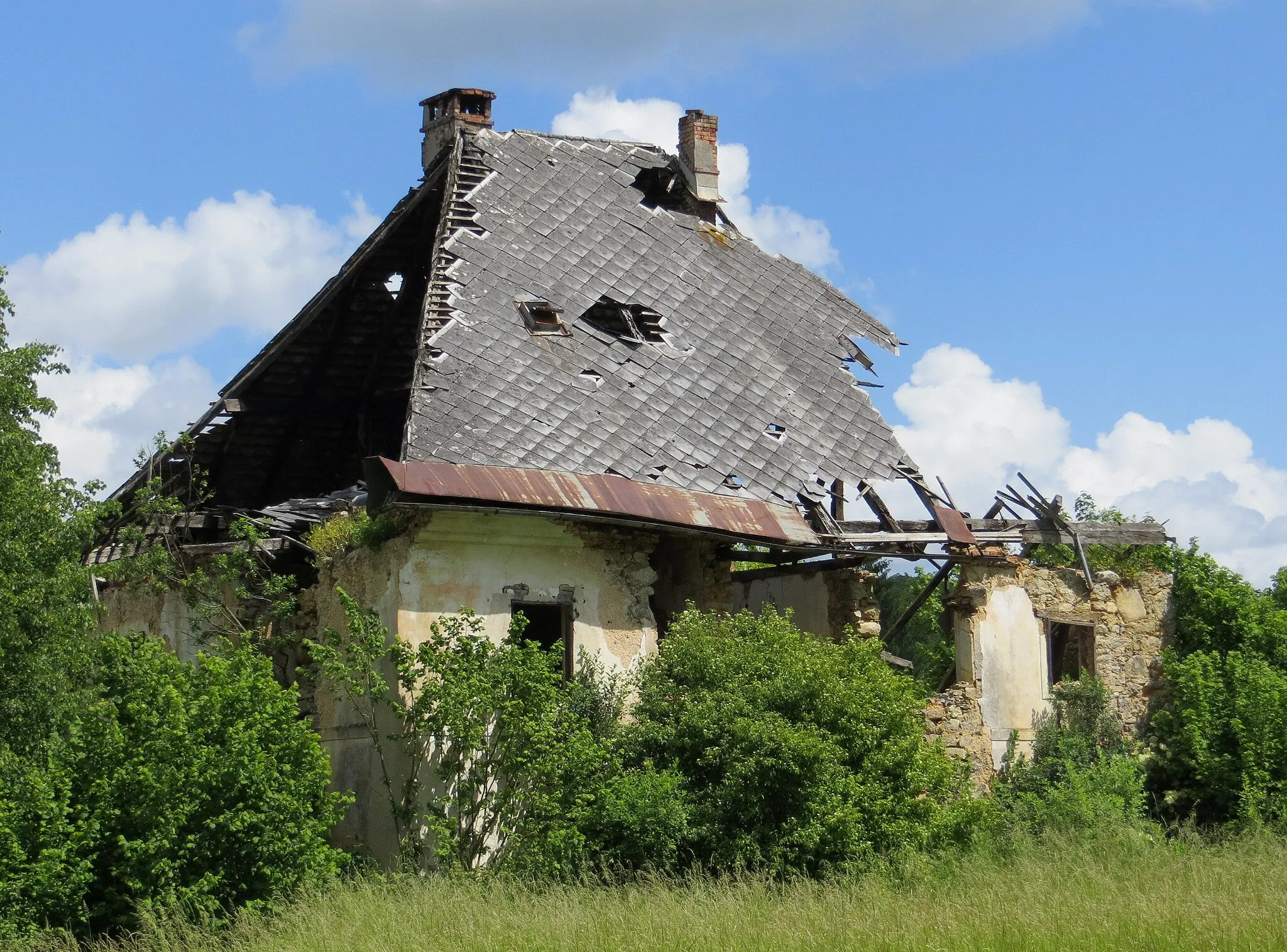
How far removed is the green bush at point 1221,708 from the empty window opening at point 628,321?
7.06 metres

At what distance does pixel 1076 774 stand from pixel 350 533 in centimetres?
807

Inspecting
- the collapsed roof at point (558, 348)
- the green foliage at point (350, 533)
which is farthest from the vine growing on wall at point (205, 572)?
the collapsed roof at point (558, 348)

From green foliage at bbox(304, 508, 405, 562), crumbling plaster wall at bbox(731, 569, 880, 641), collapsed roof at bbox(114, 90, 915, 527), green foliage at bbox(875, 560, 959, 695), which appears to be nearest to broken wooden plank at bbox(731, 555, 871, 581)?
crumbling plaster wall at bbox(731, 569, 880, 641)

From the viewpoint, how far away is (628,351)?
18812 mm

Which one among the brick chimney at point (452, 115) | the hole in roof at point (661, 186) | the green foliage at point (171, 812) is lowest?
the green foliage at point (171, 812)

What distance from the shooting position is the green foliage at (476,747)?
14.7 meters

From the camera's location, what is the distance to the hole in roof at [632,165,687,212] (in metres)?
21.4

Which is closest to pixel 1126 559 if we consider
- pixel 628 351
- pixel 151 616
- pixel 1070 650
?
pixel 1070 650

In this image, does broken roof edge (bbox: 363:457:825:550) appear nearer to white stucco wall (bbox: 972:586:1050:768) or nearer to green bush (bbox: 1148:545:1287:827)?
white stucco wall (bbox: 972:586:1050:768)

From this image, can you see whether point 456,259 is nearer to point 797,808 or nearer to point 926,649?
point 797,808

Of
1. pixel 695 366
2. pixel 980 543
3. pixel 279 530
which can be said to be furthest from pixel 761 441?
pixel 279 530

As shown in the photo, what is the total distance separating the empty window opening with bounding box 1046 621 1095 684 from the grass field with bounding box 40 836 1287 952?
5025mm

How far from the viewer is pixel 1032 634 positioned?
19.1 metres

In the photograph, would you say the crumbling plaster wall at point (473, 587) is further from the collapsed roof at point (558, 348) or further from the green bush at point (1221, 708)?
the green bush at point (1221, 708)
